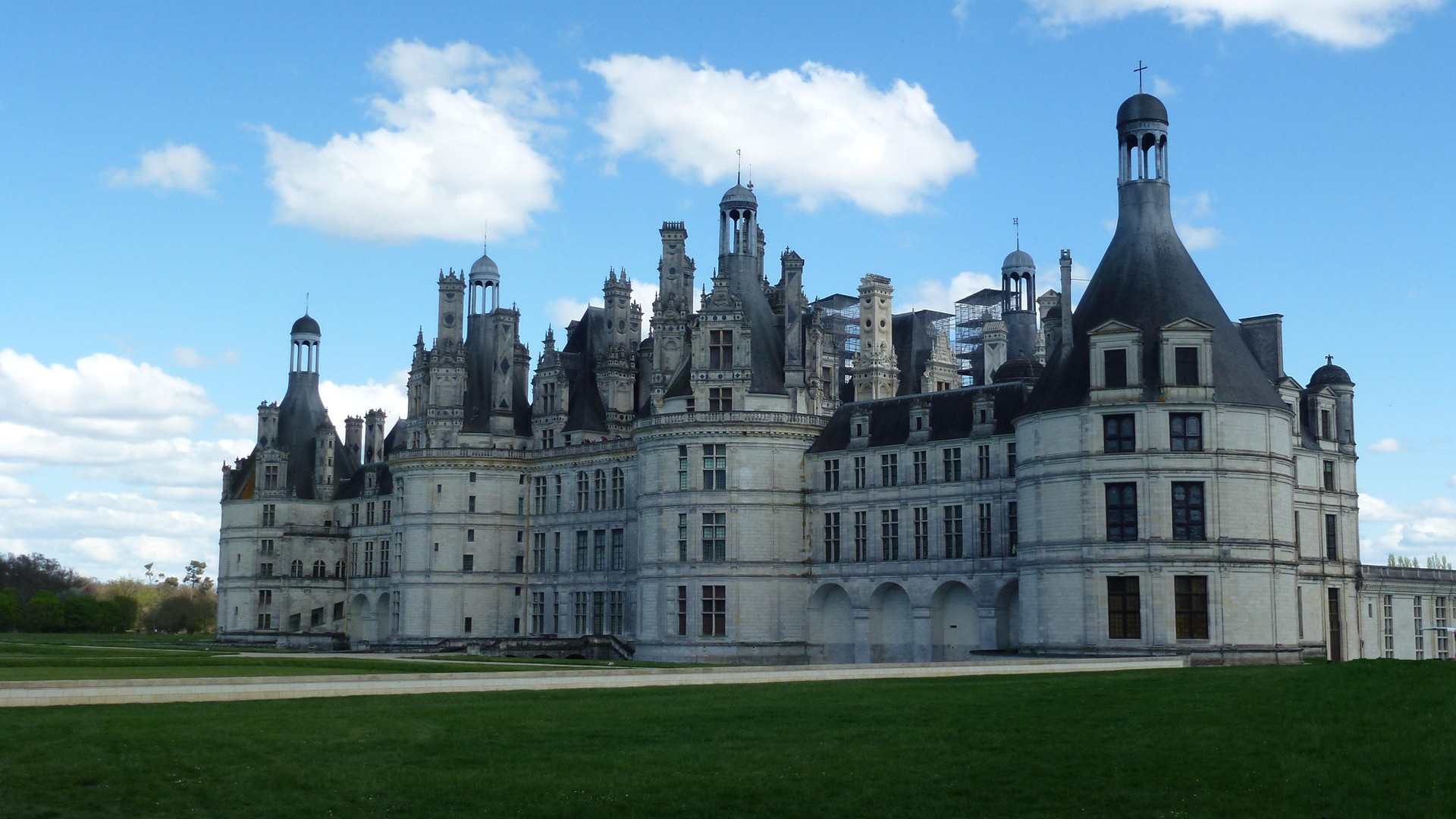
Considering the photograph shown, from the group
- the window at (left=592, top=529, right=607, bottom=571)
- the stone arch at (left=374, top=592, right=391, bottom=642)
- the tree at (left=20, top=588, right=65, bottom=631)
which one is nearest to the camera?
the window at (left=592, top=529, right=607, bottom=571)

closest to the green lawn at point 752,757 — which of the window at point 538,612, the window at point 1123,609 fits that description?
the window at point 1123,609

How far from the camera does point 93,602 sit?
447 ft

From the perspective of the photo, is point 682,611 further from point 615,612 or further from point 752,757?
point 752,757

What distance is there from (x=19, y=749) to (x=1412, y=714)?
79.6ft

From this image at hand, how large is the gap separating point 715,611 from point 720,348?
Answer: 39.4 ft

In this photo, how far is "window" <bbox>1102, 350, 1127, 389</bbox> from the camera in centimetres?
5756

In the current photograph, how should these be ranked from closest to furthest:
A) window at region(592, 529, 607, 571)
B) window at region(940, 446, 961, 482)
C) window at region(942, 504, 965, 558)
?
window at region(942, 504, 965, 558) < window at region(940, 446, 961, 482) < window at region(592, 529, 607, 571)

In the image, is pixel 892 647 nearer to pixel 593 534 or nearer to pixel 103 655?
pixel 593 534

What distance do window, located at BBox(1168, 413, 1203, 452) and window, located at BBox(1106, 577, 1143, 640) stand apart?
5.00m

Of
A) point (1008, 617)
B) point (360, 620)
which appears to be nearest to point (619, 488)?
point (1008, 617)

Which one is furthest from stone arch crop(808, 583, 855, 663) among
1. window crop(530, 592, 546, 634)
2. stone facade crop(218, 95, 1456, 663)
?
window crop(530, 592, 546, 634)

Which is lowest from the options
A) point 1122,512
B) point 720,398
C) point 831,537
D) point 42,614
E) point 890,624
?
point 42,614

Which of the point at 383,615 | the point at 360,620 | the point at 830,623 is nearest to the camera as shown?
the point at 830,623

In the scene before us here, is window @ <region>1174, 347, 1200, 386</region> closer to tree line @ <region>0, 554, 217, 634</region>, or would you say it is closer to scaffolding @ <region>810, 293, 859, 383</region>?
scaffolding @ <region>810, 293, 859, 383</region>
